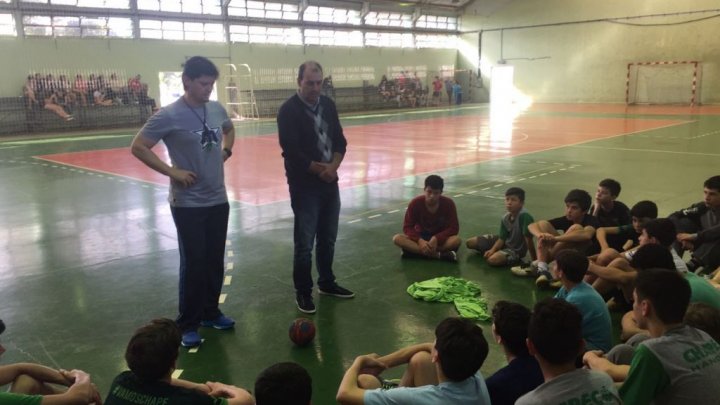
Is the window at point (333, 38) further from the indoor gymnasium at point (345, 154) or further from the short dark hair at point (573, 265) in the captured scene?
the short dark hair at point (573, 265)

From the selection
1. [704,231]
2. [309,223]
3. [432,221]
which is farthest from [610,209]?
[309,223]

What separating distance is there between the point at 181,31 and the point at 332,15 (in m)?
10.8

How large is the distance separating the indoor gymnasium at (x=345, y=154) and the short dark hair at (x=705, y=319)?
154cm

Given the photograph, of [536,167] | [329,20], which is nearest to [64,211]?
[536,167]

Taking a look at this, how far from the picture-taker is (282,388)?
2123mm

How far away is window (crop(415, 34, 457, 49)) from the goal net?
1385cm

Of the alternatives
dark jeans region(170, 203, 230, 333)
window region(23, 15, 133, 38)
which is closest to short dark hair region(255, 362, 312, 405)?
dark jeans region(170, 203, 230, 333)

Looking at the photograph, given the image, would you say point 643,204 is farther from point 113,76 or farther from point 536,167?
point 113,76

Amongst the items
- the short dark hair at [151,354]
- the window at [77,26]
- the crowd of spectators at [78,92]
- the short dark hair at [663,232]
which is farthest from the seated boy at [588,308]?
the window at [77,26]

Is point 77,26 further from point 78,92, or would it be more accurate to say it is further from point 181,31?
point 181,31

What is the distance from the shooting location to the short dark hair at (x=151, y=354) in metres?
2.41

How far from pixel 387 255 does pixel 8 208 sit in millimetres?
6981

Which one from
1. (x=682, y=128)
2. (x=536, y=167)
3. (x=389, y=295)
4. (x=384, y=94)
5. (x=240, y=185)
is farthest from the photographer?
(x=384, y=94)

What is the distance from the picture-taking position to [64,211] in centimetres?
934
